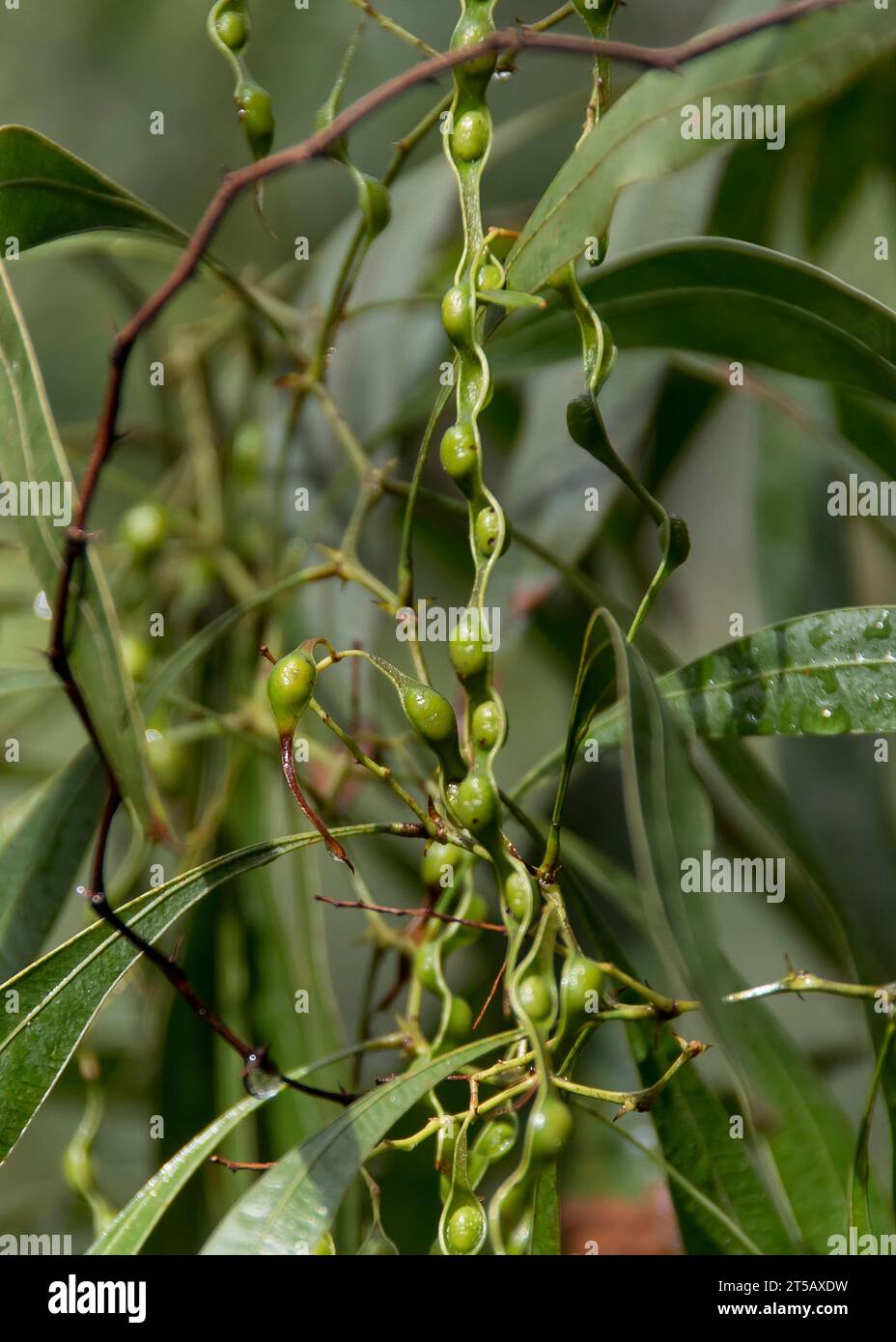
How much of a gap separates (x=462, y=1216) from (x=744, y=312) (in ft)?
1.36

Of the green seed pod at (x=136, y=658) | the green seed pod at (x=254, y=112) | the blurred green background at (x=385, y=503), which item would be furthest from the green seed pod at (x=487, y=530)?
the green seed pod at (x=136, y=658)

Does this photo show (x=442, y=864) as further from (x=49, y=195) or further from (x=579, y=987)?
(x=49, y=195)

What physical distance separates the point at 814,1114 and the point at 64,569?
466 millimetres

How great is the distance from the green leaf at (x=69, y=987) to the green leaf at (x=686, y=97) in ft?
0.84

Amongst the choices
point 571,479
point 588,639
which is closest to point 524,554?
point 571,479

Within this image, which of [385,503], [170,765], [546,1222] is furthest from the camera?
[385,503]

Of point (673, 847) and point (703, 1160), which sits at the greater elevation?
point (673, 847)

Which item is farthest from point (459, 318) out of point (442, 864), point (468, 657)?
point (442, 864)

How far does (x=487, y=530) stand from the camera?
0.40m

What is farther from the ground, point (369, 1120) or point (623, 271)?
point (623, 271)

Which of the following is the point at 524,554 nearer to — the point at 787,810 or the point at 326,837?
the point at 787,810

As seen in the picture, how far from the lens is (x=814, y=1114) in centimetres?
58

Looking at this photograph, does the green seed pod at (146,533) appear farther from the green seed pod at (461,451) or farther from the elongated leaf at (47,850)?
the green seed pod at (461,451)

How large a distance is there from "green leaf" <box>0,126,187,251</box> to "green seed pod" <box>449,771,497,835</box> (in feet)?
1.04
